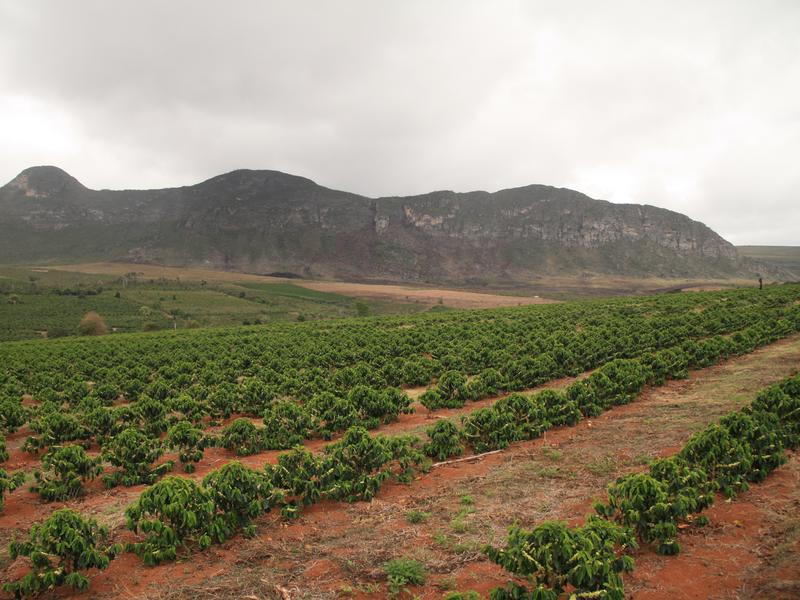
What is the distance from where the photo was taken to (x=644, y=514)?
7.70 meters

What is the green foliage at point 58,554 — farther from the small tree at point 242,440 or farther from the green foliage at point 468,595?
the small tree at point 242,440

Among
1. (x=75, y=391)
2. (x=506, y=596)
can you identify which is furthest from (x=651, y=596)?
(x=75, y=391)

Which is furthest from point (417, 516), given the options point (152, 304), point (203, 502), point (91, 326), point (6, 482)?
point (152, 304)

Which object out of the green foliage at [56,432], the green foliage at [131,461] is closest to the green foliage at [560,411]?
the green foliage at [131,461]

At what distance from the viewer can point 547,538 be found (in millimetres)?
6367

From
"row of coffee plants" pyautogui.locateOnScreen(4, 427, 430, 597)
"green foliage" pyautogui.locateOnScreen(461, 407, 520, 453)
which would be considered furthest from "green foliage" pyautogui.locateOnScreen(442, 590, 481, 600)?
"green foliage" pyautogui.locateOnScreen(461, 407, 520, 453)

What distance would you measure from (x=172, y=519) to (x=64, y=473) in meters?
5.34

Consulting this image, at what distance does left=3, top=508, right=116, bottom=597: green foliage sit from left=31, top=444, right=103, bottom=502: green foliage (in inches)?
183

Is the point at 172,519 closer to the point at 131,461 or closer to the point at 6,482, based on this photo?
the point at 6,482

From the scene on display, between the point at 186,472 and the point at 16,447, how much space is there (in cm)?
883

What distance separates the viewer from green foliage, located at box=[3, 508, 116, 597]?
695cm

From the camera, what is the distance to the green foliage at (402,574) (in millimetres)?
7148

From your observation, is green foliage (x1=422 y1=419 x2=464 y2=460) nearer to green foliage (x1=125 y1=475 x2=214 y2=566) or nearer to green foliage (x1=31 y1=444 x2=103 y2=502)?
green foliage (x1=125 y1=475 x2=214 y2=566)

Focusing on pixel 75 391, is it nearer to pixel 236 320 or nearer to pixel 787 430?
pixel 787 430
